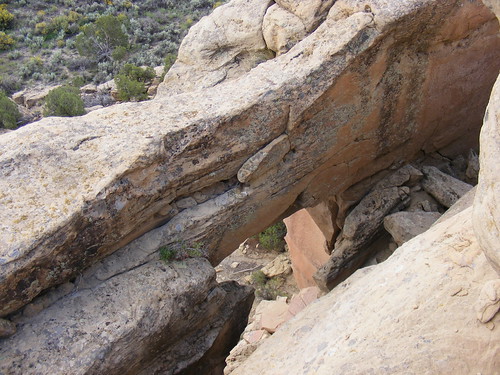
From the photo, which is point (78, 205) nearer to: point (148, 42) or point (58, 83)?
point (58, 83)

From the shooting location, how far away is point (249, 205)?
6742 mm

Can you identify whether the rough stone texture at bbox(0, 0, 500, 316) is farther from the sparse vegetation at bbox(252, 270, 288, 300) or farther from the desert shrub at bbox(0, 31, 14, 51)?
the desert shrub at bbox(0, 31, 14, 51)

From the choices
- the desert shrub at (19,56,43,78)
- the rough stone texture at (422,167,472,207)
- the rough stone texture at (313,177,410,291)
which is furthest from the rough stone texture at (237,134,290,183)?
the desert shrub at (19,56,43,78)

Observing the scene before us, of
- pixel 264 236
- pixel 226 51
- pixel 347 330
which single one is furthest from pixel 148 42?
pixel 347 330

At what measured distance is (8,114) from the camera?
1672cm

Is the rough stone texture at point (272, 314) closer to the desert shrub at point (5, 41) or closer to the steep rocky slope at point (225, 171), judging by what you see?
the steep rocky slope at point (225, 171)

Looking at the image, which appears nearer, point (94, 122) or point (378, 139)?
point (94, 122)

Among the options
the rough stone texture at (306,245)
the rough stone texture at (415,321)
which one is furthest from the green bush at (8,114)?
the rough stone texture at (415,321)

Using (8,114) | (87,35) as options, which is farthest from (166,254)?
(87,35)

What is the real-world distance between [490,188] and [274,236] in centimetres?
1053

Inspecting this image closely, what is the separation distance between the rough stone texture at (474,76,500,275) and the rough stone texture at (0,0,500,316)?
305 cm

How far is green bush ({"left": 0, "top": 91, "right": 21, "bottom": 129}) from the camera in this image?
16.6 metres

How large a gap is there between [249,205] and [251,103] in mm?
1364

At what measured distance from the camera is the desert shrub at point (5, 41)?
23812 mm
